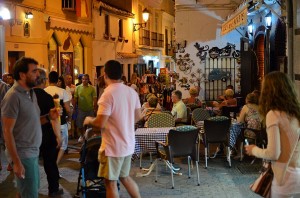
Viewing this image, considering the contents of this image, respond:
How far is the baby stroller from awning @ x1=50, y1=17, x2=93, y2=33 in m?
15.0

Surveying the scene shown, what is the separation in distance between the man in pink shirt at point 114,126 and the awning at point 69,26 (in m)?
16.0

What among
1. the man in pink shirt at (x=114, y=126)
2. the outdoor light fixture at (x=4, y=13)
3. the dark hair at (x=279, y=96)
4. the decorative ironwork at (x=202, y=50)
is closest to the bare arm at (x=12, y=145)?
the man in pink shirt at (x=114, y=126)

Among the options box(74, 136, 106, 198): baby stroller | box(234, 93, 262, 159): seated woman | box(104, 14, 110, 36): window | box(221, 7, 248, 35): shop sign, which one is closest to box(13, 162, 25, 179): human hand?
box(74, 136, 106, 198): baby stroller

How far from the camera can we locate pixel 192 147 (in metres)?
8.16

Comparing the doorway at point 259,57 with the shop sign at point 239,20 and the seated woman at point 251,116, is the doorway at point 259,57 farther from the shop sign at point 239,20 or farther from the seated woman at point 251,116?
the seated woman at point 251,116

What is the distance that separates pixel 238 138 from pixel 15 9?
11250mm

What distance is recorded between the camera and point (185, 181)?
8.42 meters

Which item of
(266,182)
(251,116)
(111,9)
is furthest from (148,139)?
(111,9)

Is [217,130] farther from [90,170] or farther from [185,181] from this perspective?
[90,170]

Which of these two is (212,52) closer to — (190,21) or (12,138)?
(190,21)

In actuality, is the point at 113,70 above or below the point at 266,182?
above

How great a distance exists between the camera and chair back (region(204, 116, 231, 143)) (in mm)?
9375

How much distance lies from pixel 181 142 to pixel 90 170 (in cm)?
179

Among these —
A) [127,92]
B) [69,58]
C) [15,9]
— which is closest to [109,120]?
[127,92]
